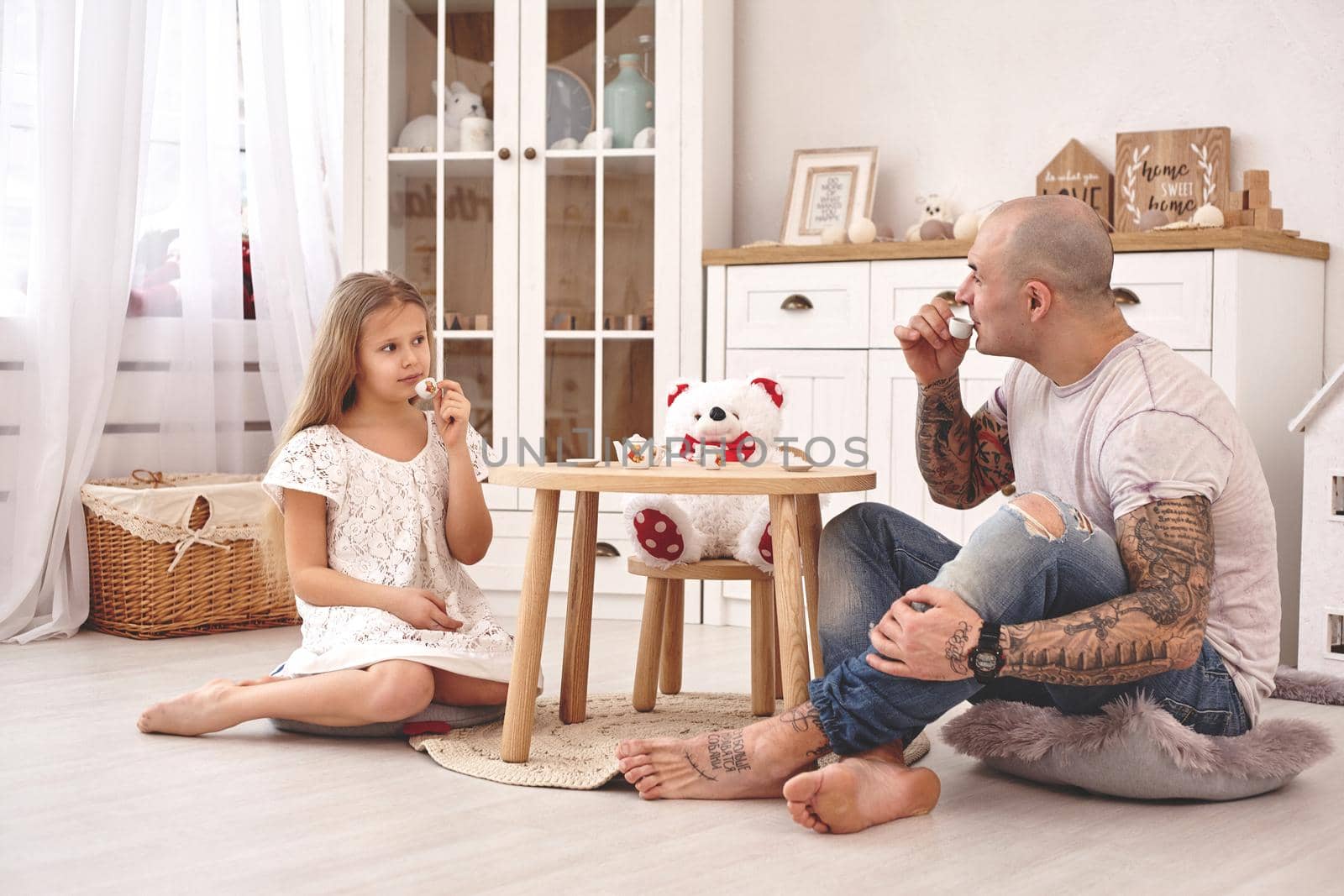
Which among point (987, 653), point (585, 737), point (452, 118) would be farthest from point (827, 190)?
point (987, 653)

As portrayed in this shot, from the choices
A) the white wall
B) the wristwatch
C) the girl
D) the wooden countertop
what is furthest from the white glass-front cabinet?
the wristwatch

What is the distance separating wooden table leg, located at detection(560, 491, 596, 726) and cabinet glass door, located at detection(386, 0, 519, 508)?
1.27 metres

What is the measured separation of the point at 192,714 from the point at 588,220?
5.46ft

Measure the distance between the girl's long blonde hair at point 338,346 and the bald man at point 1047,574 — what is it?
78 centimetres

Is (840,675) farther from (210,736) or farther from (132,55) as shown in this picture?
(132,55)

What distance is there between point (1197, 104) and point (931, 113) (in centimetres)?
63

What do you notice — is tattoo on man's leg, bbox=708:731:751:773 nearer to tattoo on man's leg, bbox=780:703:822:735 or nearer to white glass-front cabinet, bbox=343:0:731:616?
tattoo on man's leg, bbox=780:703:822:735

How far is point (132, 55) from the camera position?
318 cm

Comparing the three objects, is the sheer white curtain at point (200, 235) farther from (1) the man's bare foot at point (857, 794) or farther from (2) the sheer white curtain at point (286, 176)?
(1) the man's bare foot at point (857, 794)

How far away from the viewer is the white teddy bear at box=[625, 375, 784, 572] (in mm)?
→ 2184

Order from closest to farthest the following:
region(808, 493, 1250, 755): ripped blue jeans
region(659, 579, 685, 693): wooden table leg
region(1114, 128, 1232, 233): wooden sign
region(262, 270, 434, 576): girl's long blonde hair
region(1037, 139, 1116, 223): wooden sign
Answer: region(808, 493, 1250, 755): ripped blue jeans, region(262, 270, 434, 576): girl's long blonde hair, region(659, 579, 685, 693): wooden table leg, region(1114, 128, 1232, 233): wooden sign, region(1037, 139, 1116, 223): wooden sign

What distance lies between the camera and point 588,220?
3.36 metres

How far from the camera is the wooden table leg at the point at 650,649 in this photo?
2.28 meters

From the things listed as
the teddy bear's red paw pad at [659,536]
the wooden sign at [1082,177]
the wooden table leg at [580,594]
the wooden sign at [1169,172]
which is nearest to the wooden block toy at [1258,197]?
the wooden sign at [1169,172]
